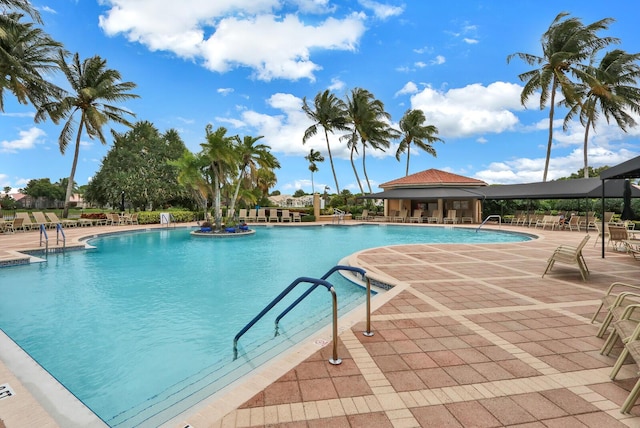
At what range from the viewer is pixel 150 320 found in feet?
17.4

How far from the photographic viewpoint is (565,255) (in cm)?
655

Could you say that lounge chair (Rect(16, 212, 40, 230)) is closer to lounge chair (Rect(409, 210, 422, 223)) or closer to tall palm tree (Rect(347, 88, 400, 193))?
lounge chair (Rect(409, 210, 422, 223))

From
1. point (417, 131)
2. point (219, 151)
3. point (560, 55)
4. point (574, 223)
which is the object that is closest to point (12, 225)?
point (219, 151)

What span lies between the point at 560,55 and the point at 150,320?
28072 mm

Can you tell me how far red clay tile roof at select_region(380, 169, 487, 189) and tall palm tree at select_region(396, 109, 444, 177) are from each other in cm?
737

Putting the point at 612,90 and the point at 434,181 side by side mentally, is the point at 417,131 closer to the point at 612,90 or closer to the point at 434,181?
the point at 434,181

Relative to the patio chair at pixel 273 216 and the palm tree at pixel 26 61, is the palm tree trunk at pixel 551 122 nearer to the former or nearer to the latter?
the patio chair at pixel 273 216

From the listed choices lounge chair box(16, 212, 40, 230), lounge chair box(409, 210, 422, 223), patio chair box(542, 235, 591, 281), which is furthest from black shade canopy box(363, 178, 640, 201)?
lounge chair box(16, 212, 40, 230)

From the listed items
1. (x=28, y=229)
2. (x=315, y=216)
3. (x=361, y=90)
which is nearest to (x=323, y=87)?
(x=361, y=90)

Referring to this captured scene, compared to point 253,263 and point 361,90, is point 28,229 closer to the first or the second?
point 253,263

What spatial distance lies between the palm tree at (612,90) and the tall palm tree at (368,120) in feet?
52.1

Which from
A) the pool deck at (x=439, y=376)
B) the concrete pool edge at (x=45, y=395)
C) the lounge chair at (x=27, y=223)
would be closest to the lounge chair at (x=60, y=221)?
the lounge chair at (x=27, y=223)

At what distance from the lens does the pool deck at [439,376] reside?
2301mm

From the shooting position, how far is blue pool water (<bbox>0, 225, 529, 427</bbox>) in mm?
3418
